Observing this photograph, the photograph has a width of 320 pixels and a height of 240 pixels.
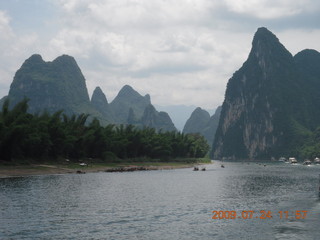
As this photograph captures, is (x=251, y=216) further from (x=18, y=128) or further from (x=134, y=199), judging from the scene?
(x=18, y=128)

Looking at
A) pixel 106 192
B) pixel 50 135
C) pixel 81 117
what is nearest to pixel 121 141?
pixel 81 117

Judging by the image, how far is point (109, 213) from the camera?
39.2 meters

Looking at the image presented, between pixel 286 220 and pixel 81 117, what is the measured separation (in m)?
99.3

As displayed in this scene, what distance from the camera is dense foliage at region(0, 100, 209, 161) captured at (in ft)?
277

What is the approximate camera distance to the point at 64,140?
10275 cm
